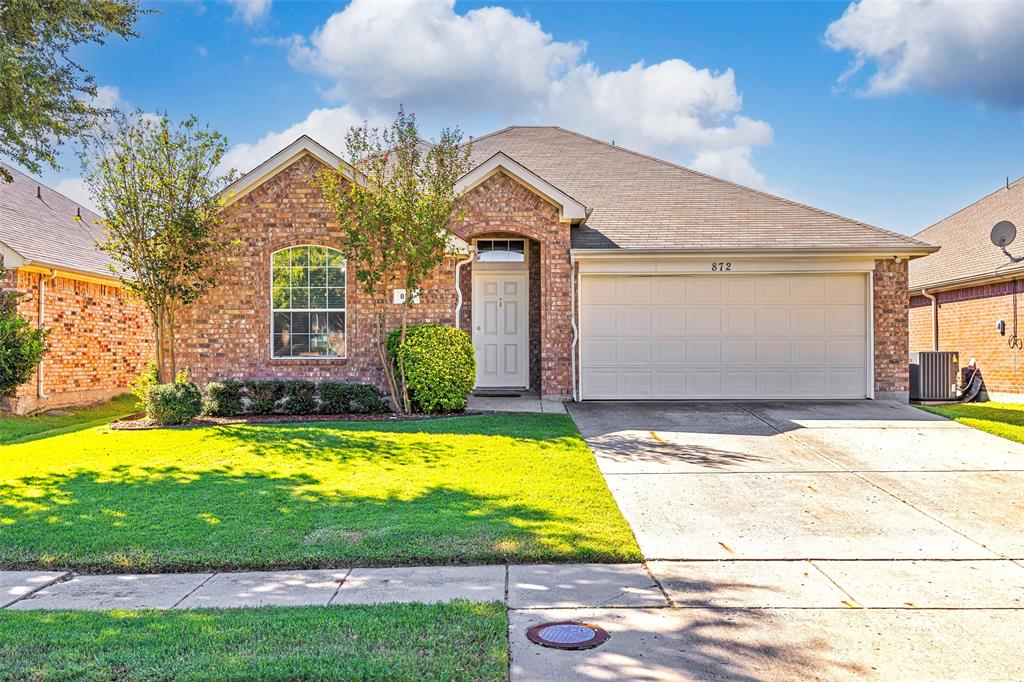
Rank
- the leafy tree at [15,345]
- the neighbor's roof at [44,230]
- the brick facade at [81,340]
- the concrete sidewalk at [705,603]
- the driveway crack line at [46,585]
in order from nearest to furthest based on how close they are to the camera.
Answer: the concrete sidewalk at [705,603] → the driveway crack line at [46,585] → the leafy tree at [15,345] → the brick facade at [81,340] → the neighbor's roof at [44,230]

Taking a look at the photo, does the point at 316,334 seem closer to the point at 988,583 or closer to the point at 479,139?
the point at 479,139

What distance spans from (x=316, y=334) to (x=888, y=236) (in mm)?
10653

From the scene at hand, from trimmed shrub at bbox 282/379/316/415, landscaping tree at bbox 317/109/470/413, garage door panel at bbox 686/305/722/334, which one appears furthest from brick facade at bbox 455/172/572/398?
trimmed shrub at bbox 282/379/316/415

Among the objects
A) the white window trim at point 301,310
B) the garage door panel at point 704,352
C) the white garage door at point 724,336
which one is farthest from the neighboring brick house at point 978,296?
the white window trim at point 301,310

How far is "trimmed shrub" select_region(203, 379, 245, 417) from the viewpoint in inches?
467

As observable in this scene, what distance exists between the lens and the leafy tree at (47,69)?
9.48 m

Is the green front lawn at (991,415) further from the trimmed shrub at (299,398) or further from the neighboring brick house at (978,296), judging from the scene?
the trimmed shrub at (299,398)

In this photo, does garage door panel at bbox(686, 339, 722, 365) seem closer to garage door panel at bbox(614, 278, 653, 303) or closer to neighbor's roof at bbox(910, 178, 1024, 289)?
garage door panel at bbox(614, 278, 653, 303)

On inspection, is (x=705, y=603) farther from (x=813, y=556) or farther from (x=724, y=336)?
(x=724, y=336)

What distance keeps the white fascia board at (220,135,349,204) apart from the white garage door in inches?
203

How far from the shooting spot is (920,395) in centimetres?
1450

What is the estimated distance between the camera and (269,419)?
456 inches

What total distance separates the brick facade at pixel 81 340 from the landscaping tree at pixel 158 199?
301 cm

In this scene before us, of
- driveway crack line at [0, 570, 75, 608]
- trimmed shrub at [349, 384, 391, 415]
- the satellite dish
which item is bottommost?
driveway crack line at [0, 570, 75, 608]
